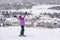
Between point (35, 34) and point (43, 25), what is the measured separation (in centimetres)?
272

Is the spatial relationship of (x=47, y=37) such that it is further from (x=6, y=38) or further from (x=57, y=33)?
(x=6, y=38)

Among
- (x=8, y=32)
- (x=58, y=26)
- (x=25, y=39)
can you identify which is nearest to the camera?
(x=25, y=39)

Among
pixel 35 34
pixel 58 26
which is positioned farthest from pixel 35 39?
pixel 58 26

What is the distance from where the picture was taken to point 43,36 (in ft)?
30.7

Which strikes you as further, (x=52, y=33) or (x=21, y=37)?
(x=52, y=33)

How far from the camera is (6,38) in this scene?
358 inches

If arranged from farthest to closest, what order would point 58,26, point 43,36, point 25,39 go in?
point 58,26, point 43,36, point 25,39

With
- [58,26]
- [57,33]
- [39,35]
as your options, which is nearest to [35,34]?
[39,35]

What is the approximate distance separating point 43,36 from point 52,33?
69 centimetres

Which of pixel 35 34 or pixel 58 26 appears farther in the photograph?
pixel 58 26

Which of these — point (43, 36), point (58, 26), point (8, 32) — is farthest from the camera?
point (58, 26)

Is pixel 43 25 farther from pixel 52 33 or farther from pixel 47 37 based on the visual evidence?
pixel 47 37

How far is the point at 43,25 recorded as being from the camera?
492 inches

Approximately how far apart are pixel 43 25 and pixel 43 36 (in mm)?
3165
